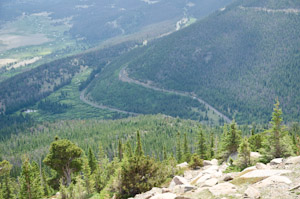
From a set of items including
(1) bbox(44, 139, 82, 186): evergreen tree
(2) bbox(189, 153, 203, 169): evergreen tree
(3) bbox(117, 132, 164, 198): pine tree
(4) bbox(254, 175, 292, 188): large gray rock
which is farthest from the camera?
(1) bbox(44, 139, 82, 186): evergreen tree

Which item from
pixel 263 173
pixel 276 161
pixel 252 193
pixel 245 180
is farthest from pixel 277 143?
pixel 252 193

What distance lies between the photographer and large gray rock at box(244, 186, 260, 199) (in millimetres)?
Answer: 45625

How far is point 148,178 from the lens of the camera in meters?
74.2

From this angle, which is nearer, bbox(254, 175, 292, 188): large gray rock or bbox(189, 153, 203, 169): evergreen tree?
bbox(254, 175, 292, 188): large gray rock

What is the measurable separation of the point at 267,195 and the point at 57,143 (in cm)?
Result: 6855

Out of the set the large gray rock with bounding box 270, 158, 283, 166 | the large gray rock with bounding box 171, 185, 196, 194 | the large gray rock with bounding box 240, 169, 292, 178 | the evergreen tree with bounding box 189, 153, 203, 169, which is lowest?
the evergreen tree with bounding box 189, 153, 203, 169

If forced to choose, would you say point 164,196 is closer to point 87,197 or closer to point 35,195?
point 87,197

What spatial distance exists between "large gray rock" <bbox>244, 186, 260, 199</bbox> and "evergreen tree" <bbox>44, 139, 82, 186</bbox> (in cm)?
6415

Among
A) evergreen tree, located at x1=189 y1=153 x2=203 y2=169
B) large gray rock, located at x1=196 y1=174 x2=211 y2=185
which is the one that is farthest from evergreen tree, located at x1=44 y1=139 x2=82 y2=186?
large gray rock, located at x1=196 y1=174 x2=211 y2=185

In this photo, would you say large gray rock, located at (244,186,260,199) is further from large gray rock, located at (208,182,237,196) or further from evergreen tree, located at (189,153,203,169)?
evergreen tree, located at (189,153,203,169)

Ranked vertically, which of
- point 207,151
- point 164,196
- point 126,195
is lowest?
point 207,151

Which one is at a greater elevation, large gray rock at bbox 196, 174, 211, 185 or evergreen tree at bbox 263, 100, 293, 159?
evergreen tree at bbox 263, 100, 293, 159

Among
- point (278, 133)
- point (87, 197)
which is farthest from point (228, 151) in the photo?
point (87, 197)

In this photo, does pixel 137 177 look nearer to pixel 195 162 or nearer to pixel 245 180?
pixel 195 162
